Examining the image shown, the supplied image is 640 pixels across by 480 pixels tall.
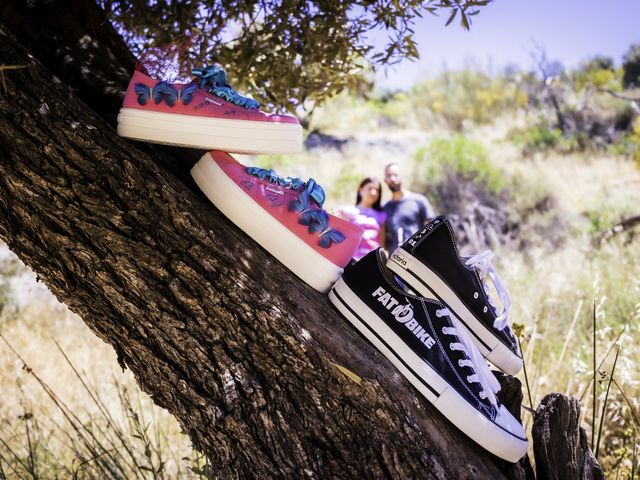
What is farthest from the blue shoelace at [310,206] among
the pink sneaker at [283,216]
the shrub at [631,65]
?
the shrub at [631,65]

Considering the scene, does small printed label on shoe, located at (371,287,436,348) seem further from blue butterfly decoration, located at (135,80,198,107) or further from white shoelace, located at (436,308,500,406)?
blue butterfly decoration, located at (135,80,198,107)

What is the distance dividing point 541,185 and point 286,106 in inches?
464

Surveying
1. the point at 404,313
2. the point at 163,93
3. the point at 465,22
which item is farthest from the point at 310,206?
the point at 465,22

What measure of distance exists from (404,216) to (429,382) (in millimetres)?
4835

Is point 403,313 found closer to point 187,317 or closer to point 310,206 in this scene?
point 310,206

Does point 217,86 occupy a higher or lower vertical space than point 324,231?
higher

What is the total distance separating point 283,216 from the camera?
1768 mm

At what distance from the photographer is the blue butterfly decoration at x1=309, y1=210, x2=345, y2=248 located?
1.78 m

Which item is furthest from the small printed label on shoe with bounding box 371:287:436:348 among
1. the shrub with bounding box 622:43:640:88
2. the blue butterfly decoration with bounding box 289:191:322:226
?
the shrub with bounding box 622:43:640:88

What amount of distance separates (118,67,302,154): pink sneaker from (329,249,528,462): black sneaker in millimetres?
433

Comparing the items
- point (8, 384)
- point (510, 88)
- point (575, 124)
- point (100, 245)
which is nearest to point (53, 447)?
point (8, 384)

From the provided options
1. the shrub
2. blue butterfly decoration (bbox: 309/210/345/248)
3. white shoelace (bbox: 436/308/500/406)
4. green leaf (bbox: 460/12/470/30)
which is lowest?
the shrub

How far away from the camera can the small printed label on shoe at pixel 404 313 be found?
169 cm

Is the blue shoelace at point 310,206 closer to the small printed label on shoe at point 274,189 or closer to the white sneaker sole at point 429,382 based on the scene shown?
the small printed label on shoe at point 274,189
